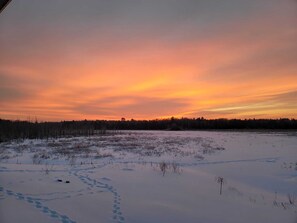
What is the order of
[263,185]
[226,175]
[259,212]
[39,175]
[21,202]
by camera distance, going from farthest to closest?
[226,175], [263,185], [39,175], [259,212], [21,202]

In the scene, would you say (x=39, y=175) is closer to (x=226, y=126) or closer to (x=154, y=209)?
(x=154, y=209)

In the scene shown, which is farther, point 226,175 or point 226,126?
point 226,126

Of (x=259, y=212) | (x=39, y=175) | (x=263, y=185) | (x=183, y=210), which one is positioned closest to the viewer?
(x=183, y=210)

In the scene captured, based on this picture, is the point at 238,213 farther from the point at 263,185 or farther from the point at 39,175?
the point at 39,175

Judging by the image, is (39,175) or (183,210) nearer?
(183,210)

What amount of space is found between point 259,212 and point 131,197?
2.90 meters

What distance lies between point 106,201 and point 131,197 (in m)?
0.77

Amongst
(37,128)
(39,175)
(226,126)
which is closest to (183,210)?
(39,175)

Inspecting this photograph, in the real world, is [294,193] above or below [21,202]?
below

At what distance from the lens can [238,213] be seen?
Answer: 6.35 m

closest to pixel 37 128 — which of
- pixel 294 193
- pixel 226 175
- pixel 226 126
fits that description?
pixel 226 175

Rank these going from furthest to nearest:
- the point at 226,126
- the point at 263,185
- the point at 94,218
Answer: the point at 226,126 < the point at 263,185 < the point at 94,218

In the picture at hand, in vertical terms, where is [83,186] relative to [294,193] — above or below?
above

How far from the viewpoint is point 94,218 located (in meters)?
5.17
